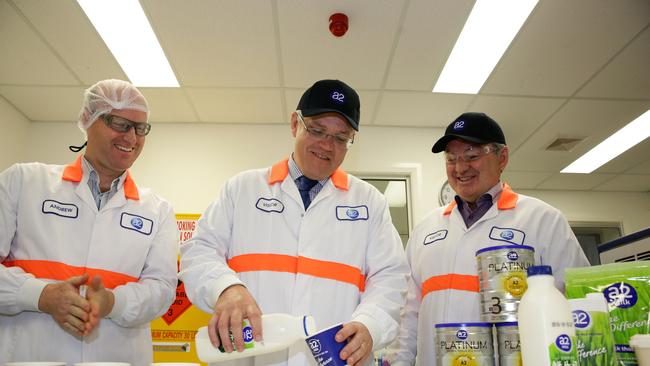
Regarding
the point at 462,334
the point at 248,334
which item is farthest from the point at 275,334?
the point at 462,334

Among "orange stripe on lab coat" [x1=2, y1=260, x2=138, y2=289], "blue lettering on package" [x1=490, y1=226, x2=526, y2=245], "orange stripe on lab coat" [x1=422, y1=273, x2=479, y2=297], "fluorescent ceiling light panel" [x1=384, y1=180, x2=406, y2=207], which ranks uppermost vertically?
"fluorescent ceiling light panel" [x1=384, y1=180, x2=406, y2=207]

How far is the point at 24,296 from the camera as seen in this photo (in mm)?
1618

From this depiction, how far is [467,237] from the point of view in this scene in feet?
7.27

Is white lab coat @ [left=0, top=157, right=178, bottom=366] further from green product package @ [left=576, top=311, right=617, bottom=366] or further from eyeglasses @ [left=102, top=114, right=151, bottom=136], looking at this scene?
green product package @ [left=576, top=311, right=617, bottom=366]

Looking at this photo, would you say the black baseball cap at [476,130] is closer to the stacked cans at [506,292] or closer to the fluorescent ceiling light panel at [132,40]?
the stacked cans at [506,292]

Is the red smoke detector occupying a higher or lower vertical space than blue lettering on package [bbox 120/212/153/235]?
higher

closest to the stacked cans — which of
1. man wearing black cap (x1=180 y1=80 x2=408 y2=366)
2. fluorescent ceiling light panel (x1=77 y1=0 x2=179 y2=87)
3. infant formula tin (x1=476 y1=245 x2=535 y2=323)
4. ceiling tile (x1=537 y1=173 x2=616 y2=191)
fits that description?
infant formula tin (x1=476 y1=245 x2=535 y2=323)

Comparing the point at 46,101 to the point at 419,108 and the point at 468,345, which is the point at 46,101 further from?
Result: the point at 468,345

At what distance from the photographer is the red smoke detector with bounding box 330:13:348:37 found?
10.1 feet

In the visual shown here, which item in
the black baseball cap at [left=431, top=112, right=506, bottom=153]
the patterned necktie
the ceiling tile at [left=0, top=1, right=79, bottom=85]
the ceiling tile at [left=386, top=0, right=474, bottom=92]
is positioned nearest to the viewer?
the patterned necktie

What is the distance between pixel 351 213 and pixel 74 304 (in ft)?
3.23

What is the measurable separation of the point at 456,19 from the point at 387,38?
1.54 ft

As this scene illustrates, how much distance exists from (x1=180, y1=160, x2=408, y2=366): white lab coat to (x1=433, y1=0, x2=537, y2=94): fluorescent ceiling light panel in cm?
187

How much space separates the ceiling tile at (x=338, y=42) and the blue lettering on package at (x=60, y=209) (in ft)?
5.79
